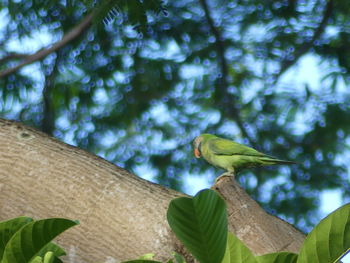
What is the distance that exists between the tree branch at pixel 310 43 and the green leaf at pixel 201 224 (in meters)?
5.26

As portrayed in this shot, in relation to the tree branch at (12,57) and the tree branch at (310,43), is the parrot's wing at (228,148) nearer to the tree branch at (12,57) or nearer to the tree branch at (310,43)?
the tree branch at (12,57)

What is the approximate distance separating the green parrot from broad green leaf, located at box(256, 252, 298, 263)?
2424 mm

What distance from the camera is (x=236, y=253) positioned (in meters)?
1.18

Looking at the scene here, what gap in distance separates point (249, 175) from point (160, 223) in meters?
5.27

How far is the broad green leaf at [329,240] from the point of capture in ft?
3.58

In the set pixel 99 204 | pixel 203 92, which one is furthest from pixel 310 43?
pixel 99 204

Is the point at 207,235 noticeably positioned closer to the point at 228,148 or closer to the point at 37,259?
the point at 37,259

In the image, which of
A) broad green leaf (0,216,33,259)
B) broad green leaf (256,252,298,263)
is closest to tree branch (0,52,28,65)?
broad green leaf (0,216,33,259)

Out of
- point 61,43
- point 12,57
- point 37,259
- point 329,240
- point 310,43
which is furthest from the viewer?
point 310,43

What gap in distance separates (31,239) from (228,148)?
9.02 ft

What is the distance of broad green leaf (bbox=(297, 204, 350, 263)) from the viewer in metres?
1.09

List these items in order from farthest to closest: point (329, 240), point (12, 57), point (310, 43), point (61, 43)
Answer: point (310, 43), point (12, 57), point (61, 43), point (329, 240)

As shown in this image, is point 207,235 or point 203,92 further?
point 203,92

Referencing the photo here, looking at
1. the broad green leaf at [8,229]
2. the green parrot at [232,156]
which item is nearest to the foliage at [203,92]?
the green parrot at [232,156]
